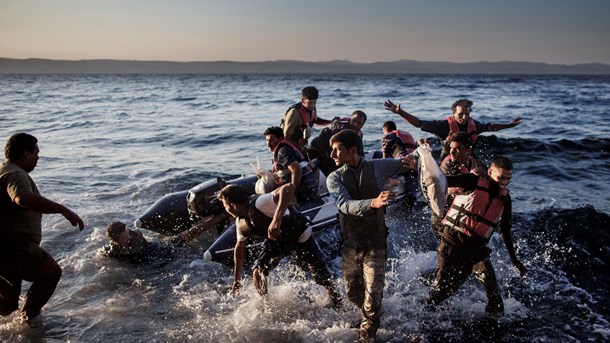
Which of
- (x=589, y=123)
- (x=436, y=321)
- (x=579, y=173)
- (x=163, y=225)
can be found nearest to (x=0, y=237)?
(x=163, y=225)

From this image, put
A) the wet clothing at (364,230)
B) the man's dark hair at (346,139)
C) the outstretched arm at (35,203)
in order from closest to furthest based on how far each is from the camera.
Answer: the man's dark hair at (346,139), the wet clothing at (364,230), the outstretched arm at (35,203)

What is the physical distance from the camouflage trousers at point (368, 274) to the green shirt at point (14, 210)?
3241 millimetres

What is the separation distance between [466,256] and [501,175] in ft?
3.10

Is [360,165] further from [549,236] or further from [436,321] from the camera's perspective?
[549,236]

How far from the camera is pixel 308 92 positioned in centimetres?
761

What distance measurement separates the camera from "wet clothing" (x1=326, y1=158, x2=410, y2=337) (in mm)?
4406

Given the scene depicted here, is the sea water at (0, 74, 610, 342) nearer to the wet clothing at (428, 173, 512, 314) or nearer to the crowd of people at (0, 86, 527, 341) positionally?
the crowd of people at (0, 86, 527, 341)

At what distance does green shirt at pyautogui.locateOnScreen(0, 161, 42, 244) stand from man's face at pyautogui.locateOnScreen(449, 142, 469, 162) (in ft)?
15.0

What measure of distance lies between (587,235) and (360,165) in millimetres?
6117

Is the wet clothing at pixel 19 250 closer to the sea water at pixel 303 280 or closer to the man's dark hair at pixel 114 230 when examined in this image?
the sea water at pixel 303 280

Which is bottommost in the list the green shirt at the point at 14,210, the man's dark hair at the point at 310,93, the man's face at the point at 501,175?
the green shirt at the point at 14,210

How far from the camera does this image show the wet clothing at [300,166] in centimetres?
614

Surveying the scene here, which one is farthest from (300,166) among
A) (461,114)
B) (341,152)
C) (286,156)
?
(461,114)

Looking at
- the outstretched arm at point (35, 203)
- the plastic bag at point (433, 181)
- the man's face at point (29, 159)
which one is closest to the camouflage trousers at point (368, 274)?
the plastic bag at point (433, 181)
